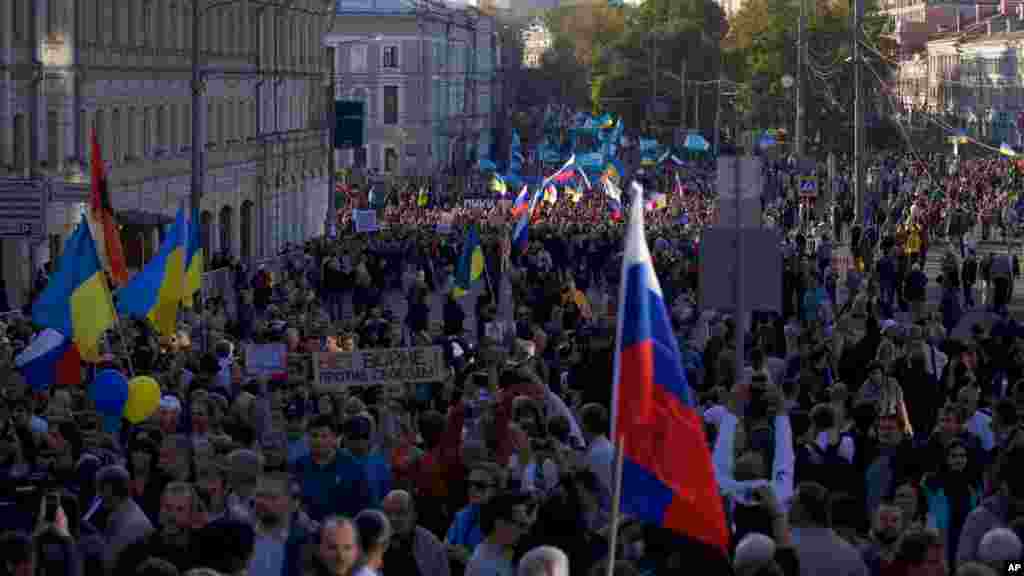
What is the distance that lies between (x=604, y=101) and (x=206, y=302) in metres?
105

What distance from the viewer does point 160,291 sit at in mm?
21719

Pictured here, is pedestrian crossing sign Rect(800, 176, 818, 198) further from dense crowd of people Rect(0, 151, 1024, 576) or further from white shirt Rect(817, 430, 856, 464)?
white shirt Rect(817, 430, 856, 464)

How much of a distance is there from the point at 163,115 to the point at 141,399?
35.1 meters

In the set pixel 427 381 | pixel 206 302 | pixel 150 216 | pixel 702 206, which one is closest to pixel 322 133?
pixel 702 206

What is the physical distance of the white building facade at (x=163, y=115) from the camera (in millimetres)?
38594

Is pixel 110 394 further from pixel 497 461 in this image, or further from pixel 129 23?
pixel 129 23

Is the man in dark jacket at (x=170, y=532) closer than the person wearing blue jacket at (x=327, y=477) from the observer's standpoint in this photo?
Yes

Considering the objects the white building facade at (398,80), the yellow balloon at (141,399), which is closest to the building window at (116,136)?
the yellow balloon at (141,399)

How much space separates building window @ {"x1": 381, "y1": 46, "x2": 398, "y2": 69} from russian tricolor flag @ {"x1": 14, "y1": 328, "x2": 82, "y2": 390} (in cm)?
9461

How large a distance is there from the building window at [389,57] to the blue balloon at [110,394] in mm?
97456

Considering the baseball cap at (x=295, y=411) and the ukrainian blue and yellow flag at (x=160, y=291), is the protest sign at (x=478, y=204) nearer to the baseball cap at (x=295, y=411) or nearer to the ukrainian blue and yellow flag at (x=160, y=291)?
the ukrainian blue and yellow flag at (x=160, y=291)

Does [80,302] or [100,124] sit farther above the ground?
[100,124]

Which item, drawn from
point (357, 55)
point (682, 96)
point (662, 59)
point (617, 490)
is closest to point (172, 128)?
point (617, 490)

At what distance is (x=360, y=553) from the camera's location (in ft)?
28.9
